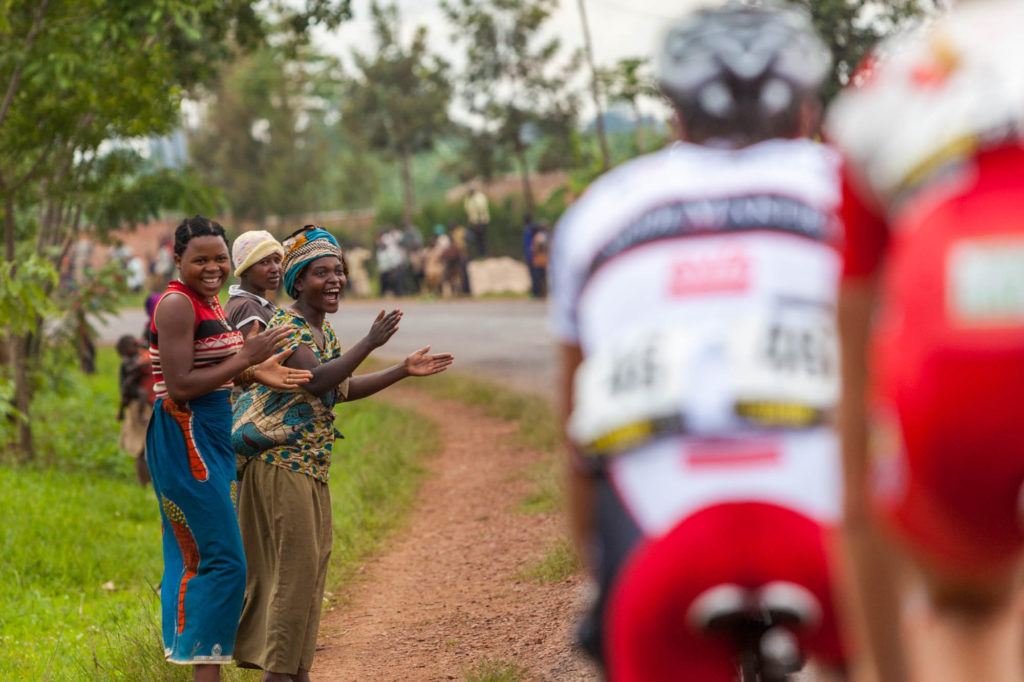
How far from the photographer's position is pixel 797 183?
2.33 meters

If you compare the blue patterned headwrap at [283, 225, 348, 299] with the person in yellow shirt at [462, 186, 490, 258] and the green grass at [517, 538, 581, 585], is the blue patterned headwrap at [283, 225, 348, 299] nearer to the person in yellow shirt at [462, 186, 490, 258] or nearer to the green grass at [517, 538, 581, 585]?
the green grass at [517, 538, 581, 585]

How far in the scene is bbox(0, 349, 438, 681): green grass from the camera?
6.70 m

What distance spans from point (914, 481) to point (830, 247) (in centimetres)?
60

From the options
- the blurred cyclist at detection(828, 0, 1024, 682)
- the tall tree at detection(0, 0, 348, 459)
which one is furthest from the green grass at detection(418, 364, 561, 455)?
the blurred cyclist at detection(828, 0, 1024, 682)

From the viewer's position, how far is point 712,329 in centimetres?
220

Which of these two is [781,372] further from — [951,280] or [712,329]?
[951,280]

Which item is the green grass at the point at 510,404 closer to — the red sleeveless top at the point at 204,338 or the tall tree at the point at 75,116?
the tall tree at the point at 75,116

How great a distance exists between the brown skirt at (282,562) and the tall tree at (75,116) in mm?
4280

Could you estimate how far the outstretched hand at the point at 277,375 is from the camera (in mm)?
5000

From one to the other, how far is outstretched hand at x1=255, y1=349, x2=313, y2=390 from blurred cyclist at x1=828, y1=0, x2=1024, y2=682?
10.7 ft

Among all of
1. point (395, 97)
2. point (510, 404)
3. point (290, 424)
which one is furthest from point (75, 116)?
point (395, 97)

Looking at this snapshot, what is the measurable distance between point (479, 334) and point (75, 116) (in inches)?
436

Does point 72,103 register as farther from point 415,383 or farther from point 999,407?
point 999,407

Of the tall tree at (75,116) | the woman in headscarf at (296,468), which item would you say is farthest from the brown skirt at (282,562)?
the tall tree at (75,116)
